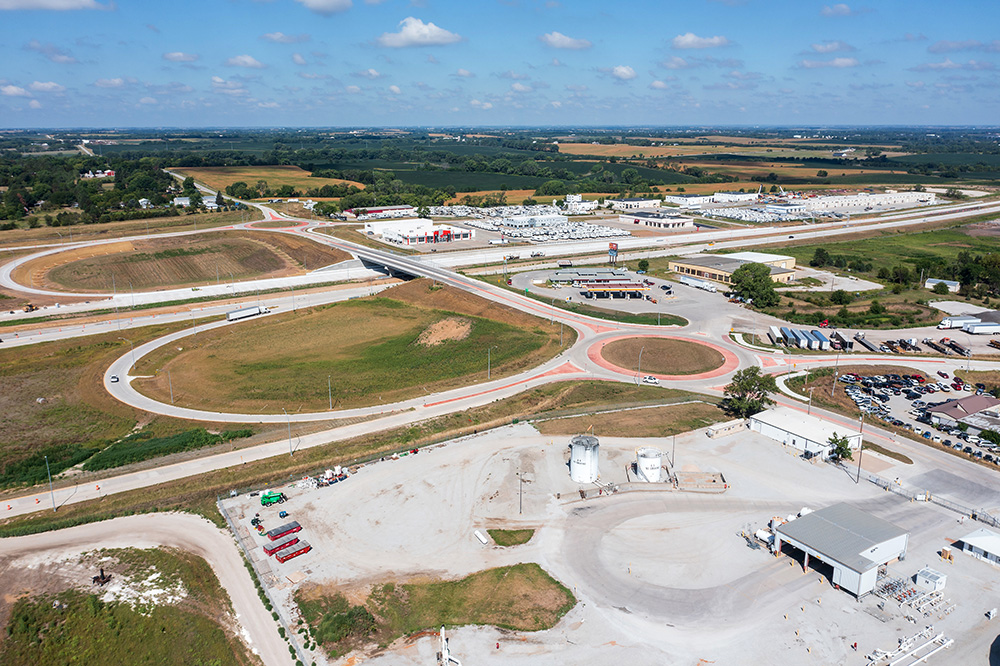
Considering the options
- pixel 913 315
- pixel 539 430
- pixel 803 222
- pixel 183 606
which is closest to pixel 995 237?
pixel 803 222

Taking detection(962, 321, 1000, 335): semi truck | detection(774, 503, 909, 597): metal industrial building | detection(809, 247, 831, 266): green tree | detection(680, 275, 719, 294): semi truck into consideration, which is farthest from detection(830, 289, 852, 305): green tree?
detection(774, 503, 909, 597): metal industrial building

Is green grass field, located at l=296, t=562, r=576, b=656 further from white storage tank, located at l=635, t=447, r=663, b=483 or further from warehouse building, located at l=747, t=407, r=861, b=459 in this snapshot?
warehouse building, located at l=747, t=407, r=861, b=459

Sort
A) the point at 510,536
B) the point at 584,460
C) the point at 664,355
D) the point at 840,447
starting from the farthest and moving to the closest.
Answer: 1. the point at 664,355
2. the point at 840,447
3. the point at 584,460
4. the point at 510,536

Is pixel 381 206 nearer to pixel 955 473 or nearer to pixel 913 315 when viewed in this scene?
pixel 913 315

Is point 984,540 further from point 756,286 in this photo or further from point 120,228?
point 120,228

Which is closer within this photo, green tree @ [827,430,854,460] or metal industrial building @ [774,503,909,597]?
metal industrial building @ [774,503,909,597]

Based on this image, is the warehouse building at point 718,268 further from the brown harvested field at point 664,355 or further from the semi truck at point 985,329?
the brown harvested field at point 664,355

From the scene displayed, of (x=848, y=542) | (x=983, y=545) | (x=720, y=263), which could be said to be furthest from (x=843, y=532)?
(x=720, y=263)
